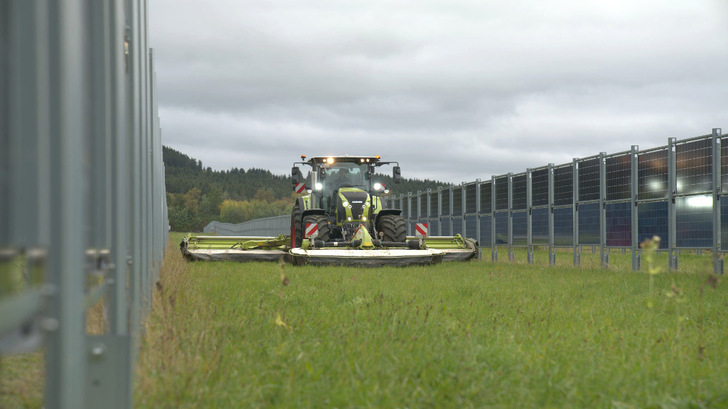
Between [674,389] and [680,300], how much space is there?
0.46 metres

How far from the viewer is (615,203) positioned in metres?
13.5

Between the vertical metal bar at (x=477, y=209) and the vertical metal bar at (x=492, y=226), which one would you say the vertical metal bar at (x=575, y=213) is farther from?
the vertical metal bar at (x=477, y=209)

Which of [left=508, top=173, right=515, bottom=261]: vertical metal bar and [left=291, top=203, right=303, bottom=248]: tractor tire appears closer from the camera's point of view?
[left=291, top=203, right=303, bottom=248]: tractor tire

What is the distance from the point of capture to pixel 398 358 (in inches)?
147

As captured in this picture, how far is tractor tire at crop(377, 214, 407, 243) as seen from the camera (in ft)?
46.1

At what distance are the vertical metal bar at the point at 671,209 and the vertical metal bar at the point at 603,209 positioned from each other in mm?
1743

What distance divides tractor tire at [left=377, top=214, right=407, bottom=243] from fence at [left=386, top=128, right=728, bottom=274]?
384cm

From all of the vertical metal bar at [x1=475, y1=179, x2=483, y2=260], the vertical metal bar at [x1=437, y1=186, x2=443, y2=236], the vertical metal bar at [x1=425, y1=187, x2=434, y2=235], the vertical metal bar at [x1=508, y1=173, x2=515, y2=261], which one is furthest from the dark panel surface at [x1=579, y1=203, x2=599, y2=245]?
the vertical metal bar at [x1=425, y1=187, x2=434, y2=235]

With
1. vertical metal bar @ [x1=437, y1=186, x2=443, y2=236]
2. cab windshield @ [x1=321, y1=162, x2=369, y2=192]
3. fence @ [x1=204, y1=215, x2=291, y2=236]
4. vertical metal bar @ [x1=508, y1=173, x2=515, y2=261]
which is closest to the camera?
cab windshield @ [x1=321, y1=162, x2=369, y2=192]

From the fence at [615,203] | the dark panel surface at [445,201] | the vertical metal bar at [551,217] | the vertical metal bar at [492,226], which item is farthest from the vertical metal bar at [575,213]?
the dark panel surface at [445,201]

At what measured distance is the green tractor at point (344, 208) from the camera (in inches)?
541

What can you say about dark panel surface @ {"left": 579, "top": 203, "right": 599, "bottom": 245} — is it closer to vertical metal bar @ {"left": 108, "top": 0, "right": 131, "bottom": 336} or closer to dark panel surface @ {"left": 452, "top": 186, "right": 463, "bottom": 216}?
dark panel surface @ {"left": 452, "top": 186, "right": 463, "bottom": 216}

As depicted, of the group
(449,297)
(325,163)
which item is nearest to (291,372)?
(449,297)

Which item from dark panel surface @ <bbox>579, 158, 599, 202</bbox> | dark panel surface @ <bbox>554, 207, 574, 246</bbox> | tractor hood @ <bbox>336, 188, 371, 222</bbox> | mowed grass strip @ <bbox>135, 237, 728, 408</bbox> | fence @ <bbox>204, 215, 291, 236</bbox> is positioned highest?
dark panel surface @ <bbox>579, 158, 599, 202</bbox>
